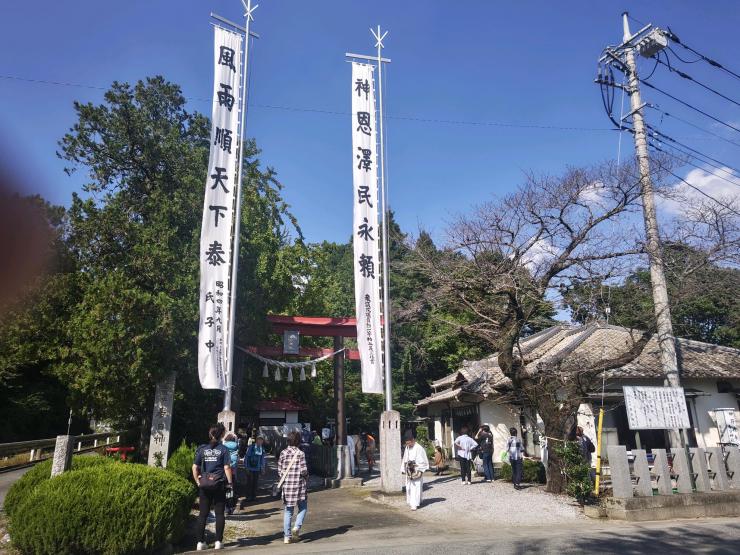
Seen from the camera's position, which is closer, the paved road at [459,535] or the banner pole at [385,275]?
the paved road at [459,535]

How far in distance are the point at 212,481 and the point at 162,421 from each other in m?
8.21

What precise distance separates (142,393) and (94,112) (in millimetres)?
10418

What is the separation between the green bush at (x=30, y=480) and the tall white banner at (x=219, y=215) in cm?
373

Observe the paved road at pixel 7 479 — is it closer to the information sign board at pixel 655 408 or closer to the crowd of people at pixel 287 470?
the crowd of people at pixel 287 470

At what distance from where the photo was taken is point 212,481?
26.7 ft

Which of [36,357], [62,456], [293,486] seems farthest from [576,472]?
[36,357]

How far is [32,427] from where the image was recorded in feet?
84.8

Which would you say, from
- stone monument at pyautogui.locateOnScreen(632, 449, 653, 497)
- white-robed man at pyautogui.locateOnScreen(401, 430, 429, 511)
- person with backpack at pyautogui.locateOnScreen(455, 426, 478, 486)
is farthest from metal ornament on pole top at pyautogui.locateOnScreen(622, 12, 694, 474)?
white-robed man at pyautogui.locateOnScreen(401, 430, 429, 511)

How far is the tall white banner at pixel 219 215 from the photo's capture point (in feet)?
43.1

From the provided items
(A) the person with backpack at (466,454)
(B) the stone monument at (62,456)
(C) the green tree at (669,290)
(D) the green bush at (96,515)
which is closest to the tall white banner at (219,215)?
(B) the stone monument at (62,456)

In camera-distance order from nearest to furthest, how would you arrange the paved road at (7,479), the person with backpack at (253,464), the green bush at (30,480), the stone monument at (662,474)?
the green bush at (30,480)
the stone monument at (662,474)
the person with backpack at (253,464)
the paved road at (7,479)

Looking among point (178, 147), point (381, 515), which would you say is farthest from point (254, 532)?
point (178, 147)

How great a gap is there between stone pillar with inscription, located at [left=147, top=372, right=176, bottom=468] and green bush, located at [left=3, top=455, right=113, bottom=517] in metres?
5.92

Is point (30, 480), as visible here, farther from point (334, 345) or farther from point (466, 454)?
point (466, 454)
